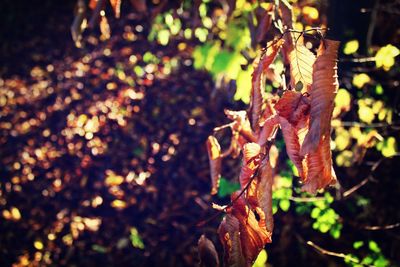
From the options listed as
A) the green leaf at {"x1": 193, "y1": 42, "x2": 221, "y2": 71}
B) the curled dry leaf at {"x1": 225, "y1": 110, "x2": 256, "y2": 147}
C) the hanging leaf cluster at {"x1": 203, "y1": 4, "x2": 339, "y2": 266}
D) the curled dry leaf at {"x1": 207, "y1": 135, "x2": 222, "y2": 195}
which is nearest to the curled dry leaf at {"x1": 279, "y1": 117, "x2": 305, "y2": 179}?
the hanging leaf cluster at {"x1": 203, "y1": 4, "x2": 339, "y2": 266}

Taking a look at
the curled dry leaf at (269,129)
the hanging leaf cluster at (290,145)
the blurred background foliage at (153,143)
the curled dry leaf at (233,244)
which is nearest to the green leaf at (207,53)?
the blurred background foliage at (153,143)

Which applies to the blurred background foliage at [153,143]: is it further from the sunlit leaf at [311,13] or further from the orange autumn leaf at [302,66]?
the orange autumn leaf at [302,66]

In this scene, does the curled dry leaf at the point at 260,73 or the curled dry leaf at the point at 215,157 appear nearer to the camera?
the curled dry leaf at the point at 260,73

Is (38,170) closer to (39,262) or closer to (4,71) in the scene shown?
(39,262)

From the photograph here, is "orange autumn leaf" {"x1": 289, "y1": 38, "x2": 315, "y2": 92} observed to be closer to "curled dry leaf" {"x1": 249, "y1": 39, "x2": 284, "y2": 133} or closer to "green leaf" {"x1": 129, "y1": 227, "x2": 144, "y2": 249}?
"curled dry leaf" {"x1": 249, "y1": 39, "x2": 284, "y2": 133}

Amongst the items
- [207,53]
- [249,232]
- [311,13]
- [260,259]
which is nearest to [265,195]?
[249,232]

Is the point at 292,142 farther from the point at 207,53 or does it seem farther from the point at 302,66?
the point at 207,53
